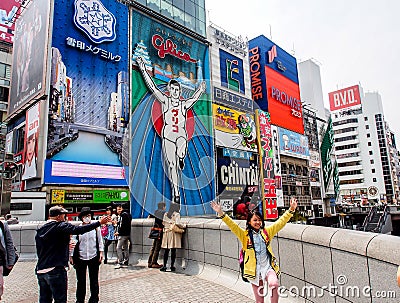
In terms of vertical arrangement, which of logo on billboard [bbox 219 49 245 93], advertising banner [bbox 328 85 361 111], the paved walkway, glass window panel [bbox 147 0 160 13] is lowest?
the paved walkway

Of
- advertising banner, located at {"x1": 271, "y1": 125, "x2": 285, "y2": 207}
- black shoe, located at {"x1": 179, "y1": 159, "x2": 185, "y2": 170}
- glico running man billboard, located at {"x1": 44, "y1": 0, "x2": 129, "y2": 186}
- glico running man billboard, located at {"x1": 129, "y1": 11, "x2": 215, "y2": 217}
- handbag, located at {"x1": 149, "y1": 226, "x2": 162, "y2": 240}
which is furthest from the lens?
advertising banner, located at {"x1": 271, "y1": 125, "x2": 285, "y2": 207}

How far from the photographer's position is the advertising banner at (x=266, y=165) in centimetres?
4134

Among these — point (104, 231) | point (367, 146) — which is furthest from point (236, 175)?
point (367, 146)

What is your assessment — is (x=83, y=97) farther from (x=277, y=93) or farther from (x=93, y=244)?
(x=277, y=93)

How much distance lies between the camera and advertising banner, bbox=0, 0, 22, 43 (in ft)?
115

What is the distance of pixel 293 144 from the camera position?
49219 mm

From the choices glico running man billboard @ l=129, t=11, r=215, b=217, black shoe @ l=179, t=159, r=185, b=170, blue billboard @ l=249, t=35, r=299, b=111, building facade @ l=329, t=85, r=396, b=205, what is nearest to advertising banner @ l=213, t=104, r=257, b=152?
glico running man billboard @ l=129, t=11, r=215, b=217

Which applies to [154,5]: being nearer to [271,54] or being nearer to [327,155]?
[271,54]

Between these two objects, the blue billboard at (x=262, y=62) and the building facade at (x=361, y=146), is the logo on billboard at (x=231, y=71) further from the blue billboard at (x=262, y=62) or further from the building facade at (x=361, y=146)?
the building facade at (x=361, y=146)

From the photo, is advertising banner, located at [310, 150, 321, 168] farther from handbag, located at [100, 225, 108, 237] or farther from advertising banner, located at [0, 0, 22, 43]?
handbag, located at [100, 225, 108, 237]

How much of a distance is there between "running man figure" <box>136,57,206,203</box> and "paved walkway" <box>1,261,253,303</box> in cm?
1946

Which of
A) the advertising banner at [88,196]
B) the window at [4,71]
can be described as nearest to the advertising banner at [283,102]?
the advertising banner at [88,196]

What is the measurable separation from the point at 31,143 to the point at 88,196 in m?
5.44

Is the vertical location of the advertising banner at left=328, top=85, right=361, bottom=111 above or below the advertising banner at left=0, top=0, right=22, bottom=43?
above
